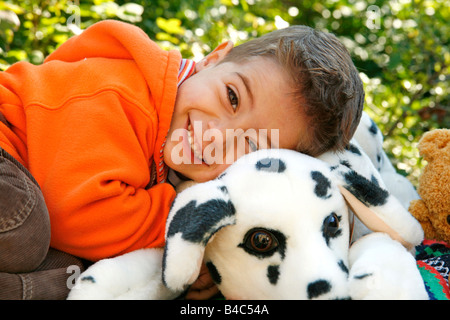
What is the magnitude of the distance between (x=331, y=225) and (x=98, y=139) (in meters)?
0.63

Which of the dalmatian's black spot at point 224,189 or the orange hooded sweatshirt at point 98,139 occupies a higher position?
the dalmatian's black spot at point 224,189

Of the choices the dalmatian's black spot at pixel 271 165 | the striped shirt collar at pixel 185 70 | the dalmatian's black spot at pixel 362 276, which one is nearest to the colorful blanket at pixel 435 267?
the dalmatian's black spot at pixel 362 276

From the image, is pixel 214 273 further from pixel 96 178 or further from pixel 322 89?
pixel 322 89

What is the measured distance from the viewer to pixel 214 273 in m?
0.94

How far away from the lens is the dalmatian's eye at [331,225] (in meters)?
0.89

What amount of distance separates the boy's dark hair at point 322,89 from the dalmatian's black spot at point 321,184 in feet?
0.77

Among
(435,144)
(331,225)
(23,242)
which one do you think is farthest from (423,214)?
(23,242)

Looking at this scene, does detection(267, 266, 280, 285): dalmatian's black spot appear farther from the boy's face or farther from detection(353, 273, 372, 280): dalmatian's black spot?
the boy's face

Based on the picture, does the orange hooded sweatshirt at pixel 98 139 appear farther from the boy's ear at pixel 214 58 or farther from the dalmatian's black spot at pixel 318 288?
the dalmatian's black spot at pixel 318 288

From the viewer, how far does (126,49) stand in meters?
1.36

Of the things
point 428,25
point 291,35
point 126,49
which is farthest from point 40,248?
point 428,25

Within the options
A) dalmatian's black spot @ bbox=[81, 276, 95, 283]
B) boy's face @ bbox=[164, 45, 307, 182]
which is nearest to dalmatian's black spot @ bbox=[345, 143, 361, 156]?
boy's face @ bbox=[164, 45, 307, 182]
